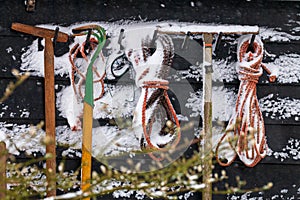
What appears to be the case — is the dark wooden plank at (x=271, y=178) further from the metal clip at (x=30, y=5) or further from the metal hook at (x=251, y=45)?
the metal clip at (x=30, y=5)

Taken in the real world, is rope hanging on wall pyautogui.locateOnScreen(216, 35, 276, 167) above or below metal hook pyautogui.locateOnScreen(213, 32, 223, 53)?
below

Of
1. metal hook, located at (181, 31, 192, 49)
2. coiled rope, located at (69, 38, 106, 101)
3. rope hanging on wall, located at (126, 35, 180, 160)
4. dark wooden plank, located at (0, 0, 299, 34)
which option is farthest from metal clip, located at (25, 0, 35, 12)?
metal hook, located at (181, 31, 192, 49)

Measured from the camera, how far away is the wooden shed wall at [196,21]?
242 cm

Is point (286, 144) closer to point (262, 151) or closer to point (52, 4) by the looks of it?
point (262, 151)

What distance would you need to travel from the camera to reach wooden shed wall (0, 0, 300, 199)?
242 centimetres

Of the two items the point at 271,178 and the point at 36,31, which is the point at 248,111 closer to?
the point at 271,178

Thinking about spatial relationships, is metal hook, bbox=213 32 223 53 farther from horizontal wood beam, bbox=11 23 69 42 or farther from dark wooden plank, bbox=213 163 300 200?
horizontal wood beam, bbox=11 23 69 42

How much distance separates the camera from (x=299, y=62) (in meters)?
2.53

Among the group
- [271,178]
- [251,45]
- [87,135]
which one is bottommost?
[271,178]

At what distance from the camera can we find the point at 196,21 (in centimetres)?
250

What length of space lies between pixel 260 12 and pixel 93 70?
691mm

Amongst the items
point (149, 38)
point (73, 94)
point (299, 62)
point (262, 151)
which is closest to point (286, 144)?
point (262, 151)

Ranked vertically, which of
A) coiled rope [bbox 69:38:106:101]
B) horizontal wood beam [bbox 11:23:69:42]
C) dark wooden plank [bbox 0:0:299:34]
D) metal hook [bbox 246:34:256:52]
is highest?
dark wooden plank [bbox 0:0:299:34]

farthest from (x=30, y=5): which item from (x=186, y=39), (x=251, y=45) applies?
(x=251, y=45)
